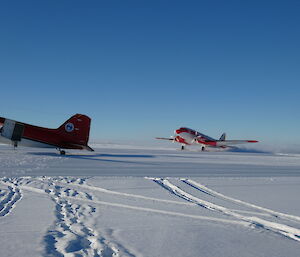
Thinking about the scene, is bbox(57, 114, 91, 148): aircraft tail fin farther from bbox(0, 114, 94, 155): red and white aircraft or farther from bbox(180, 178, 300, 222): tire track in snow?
bbox(180, 178, 300, 222): tire track in snow

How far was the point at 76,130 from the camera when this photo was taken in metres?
21.0

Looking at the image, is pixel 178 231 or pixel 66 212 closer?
pixel 178 231

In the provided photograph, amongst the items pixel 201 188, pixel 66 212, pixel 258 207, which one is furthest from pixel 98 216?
pixel 201 188

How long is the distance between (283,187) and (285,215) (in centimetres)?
382

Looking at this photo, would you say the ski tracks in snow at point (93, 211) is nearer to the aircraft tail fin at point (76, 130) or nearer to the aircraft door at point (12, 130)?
the aircraft door at point (12, 130)

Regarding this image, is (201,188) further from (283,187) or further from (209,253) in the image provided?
(209,253)

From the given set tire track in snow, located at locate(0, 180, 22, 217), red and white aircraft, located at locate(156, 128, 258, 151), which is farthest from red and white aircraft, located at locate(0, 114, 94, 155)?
red and white aircraft, located at locate(156, 128, 258, 151)

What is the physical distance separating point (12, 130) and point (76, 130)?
4.33 meters

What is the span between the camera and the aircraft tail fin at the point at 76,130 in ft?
68.6

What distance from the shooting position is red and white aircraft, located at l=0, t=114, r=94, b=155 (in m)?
19.5

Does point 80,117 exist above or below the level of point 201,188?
above

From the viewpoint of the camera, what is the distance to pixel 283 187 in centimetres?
869

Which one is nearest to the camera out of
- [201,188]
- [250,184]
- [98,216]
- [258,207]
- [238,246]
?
[238,246]

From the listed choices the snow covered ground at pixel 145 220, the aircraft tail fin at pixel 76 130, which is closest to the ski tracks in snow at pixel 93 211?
the snow covered ground at pixel 145 220
